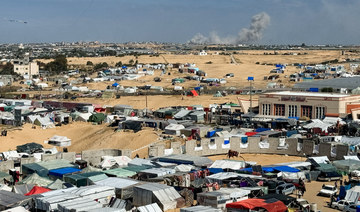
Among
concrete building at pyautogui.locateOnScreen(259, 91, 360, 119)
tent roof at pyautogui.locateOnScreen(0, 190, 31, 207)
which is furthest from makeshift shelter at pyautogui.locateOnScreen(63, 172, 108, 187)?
concrete building at pyautogui.locateOnScreen(259, 91, 360, 119)

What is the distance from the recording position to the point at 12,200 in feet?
41.7

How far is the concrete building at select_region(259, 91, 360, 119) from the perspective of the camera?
2777cm

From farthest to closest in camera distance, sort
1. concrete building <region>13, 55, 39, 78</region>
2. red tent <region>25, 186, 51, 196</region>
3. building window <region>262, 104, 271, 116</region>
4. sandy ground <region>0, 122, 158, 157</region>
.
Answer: concrete building <region>13, 55, 39, 78</region>
building window <region>262, 104, 271, 116</region>
sandy ground <region>0, 122, 158, 157</region>
red tent <region>25, 186, 51, 196</region>

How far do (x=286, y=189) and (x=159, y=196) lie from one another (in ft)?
13.2

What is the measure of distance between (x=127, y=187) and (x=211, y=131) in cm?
1120

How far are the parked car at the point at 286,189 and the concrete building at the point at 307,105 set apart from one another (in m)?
13.3

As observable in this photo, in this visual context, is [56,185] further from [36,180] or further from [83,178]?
[36,180]

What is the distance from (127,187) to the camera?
13.8 m

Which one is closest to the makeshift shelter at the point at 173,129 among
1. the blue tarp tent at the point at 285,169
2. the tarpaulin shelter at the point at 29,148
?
the tarpaulin shelter at the point at 29,148

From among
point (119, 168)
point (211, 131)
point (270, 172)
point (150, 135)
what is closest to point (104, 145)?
point (150, 135)

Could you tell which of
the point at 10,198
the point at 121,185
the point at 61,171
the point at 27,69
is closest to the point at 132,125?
the point at 61,171

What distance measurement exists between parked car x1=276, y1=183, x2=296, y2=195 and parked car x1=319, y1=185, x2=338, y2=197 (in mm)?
818

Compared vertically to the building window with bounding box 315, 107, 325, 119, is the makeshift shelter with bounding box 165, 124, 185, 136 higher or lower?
lower

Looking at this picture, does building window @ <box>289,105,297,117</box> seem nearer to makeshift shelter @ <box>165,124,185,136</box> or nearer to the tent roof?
makeshift shelter @ <box>165,124,185,136</box>
